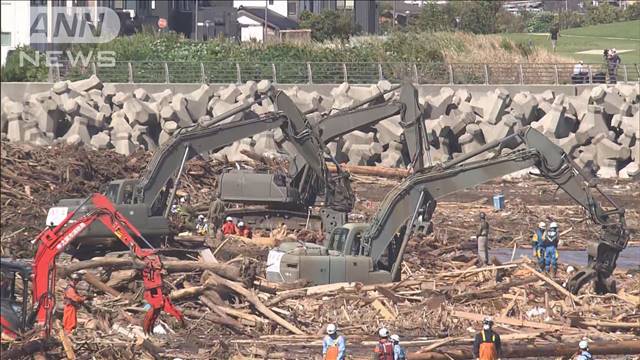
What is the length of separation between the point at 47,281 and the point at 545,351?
7.95 meters

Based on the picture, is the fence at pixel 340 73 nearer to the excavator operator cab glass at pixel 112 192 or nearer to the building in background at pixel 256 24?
the excavator operator cab glass at pixel 112 192

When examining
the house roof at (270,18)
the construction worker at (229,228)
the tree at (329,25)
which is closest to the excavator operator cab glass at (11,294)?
the construction worker at (229,228)

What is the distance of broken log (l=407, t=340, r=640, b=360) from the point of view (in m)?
23.2

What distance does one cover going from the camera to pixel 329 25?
86.6 m

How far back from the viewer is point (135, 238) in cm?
3080

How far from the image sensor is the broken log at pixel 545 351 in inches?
913

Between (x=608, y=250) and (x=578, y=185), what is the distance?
4.73 feet

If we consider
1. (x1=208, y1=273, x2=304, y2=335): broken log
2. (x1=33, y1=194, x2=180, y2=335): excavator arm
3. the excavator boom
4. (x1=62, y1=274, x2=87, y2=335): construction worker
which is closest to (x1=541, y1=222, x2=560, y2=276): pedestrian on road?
the excavator boom

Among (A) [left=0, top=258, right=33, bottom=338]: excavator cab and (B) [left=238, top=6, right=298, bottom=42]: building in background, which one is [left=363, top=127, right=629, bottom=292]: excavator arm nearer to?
(A) [left=0, top=258, right=33, bottom=338]: excavator cab

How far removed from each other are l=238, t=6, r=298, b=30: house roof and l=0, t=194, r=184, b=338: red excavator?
2534 inches

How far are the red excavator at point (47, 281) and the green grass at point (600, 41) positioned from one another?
39.5 m

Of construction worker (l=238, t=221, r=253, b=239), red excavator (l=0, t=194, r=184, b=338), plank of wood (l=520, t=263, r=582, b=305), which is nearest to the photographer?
red excavator (l=0, t=194, r=184, b=338)

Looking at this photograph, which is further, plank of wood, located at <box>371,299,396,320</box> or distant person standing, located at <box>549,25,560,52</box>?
distant person standing, located at <box>549,25,560,52</box>

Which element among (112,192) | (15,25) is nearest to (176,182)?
(112,192)
